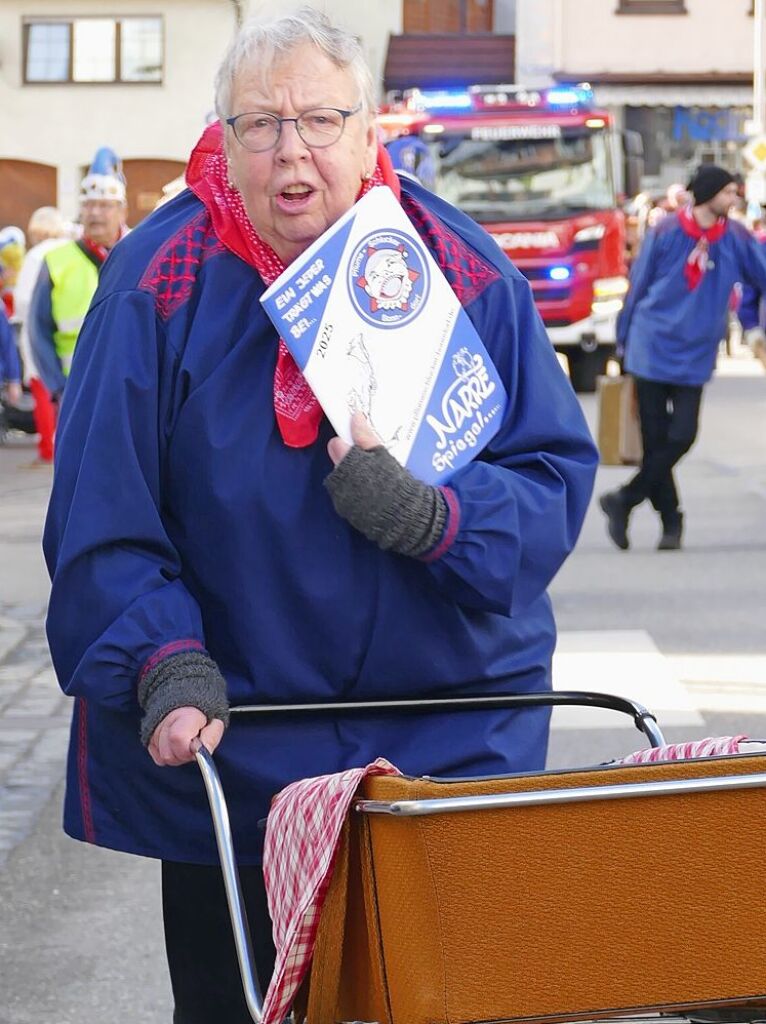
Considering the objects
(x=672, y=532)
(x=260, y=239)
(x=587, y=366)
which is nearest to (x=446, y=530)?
(x=260, y=239)

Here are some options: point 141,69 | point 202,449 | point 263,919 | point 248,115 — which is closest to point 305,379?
point 202,449

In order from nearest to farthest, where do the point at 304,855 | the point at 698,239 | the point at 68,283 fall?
the point at 304,855 → the point at 698,239 → the point at 68,283

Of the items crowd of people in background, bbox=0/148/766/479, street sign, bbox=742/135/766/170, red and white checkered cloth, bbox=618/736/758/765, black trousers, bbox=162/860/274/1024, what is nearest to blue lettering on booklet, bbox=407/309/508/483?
red and white checkered cloth, bbox=618/736/758/765

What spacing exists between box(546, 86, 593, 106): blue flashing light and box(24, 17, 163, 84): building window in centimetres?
2061

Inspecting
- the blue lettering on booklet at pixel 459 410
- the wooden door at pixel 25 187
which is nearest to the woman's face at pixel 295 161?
the blue lettering on booklet at pixel 459 410

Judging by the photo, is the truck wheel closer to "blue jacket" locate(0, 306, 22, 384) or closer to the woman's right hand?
"blue jacket" locate(0, 306, 22, 384)

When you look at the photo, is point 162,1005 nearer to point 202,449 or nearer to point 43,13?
point 202,449

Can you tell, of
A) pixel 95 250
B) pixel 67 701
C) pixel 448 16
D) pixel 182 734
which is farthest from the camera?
pixel 448 16

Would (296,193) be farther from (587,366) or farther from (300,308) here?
(587,366)

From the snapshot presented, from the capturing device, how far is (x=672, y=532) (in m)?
11.6

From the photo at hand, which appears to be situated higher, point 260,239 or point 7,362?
point 260,239

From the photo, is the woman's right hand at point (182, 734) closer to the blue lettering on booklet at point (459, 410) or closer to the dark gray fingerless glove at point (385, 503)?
the dark gray fingerless glove at point (385, 503)

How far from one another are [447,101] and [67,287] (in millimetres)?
13120

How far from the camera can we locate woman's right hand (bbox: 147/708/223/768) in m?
2.64
